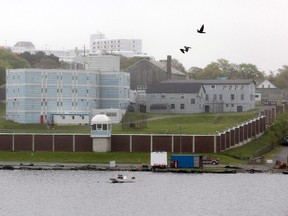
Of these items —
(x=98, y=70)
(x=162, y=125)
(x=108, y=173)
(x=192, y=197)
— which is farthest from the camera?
(x=98, y=70)

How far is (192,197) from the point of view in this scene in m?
112

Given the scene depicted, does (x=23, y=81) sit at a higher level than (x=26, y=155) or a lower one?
higher

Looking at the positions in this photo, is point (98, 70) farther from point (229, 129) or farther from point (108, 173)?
point (108, 173)

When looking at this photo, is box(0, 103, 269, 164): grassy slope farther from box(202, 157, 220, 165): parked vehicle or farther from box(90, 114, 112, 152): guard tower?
box(90, 114, 112, 152): guard tower

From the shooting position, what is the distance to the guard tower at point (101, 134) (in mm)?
151500

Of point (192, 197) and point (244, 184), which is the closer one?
point (192, 197)

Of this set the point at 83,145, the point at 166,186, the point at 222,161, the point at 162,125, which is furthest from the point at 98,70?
the point at 166,186

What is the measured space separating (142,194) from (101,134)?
3770 centimetres

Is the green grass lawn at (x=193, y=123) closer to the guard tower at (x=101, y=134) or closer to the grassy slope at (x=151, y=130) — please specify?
the grassy slope at (x=151, y=130)

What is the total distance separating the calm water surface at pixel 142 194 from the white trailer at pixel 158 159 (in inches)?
158

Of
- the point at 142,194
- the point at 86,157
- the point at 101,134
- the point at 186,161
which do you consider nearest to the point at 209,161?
the point at 186,161

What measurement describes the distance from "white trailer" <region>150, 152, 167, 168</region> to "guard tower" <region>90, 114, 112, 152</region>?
612 inches

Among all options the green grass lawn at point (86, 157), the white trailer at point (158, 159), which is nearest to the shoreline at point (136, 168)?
the white trailer at point (158, 159)

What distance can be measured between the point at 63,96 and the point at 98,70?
36.0 ft
